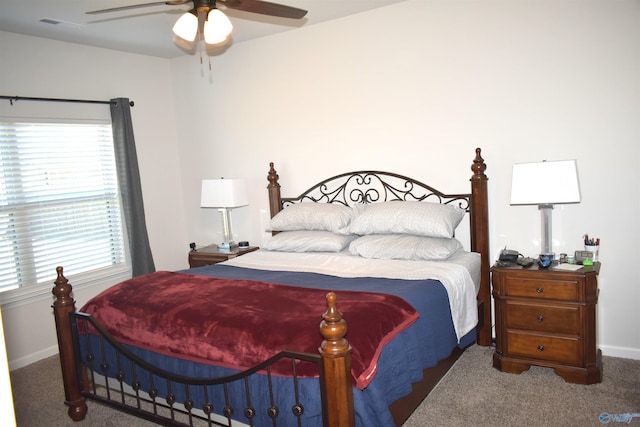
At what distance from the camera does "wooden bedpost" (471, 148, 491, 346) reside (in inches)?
139

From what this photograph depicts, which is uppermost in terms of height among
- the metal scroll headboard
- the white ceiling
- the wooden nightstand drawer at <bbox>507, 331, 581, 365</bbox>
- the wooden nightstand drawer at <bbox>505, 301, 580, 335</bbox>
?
the white ceiling

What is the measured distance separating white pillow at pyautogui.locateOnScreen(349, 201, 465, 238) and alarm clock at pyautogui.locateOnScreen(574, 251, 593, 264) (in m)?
0.78

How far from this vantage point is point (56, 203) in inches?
166

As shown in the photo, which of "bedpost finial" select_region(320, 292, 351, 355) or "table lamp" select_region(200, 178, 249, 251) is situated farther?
"table lamp" select_region(200, 178, 249, 251)

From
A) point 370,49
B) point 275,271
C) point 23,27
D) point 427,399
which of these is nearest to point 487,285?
point 427,399

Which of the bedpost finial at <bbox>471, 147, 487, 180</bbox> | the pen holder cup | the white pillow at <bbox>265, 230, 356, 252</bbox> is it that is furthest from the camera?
the white pillow at <bbox>265, 230, 356, 252</bbox>

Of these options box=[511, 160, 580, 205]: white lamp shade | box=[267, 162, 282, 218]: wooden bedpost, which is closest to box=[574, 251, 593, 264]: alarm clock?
box=[511, 160, 580, 205]: white lamp shade

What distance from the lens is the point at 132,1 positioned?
11.1 feet

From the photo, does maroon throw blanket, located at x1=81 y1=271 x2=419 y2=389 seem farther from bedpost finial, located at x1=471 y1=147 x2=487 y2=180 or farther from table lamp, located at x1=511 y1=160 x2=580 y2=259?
bedpost finial, located at x1=471 y1=147 x2=487 y2=180

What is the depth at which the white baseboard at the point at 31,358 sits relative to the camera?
3.87 m

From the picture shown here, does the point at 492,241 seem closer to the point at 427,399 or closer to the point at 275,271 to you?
the point at 427,399

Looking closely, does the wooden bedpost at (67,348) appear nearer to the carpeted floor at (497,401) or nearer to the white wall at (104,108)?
the carpeted floor at (497,401)

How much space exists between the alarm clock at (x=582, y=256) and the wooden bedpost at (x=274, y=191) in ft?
8.20

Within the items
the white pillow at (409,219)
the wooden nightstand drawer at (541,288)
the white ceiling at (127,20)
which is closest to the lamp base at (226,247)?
the white pillow at (409,219)
